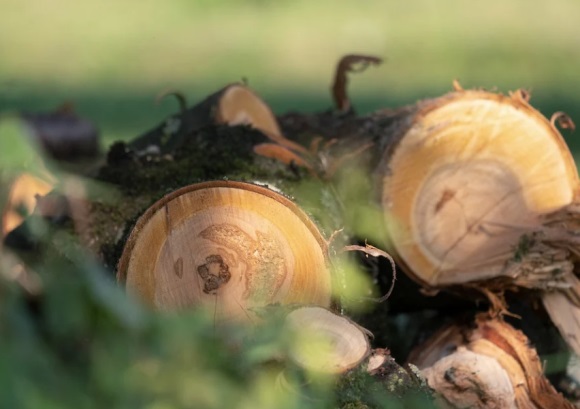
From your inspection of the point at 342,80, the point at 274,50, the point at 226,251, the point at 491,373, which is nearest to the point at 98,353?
the point at 226,251

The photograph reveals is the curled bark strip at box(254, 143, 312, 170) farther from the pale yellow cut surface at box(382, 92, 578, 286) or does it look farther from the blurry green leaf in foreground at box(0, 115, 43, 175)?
the blurry green leaf in foreground at box(0, 115, 43, 175)

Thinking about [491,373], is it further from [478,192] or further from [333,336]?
[333,336]

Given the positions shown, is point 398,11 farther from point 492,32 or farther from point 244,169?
point 244,169

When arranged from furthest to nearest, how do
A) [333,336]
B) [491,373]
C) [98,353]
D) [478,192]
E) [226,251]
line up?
[478,192] < [491,373] < [226,251] < [333,336] < [98,353]

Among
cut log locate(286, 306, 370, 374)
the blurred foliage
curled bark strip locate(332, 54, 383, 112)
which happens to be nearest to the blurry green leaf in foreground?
the blurred foliage

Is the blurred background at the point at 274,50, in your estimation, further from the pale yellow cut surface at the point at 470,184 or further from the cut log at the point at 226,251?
the cut log at the point at 226,251

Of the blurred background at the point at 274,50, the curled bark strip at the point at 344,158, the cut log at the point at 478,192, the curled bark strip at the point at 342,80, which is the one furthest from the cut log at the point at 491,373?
the blurred background at the point at 274,50
